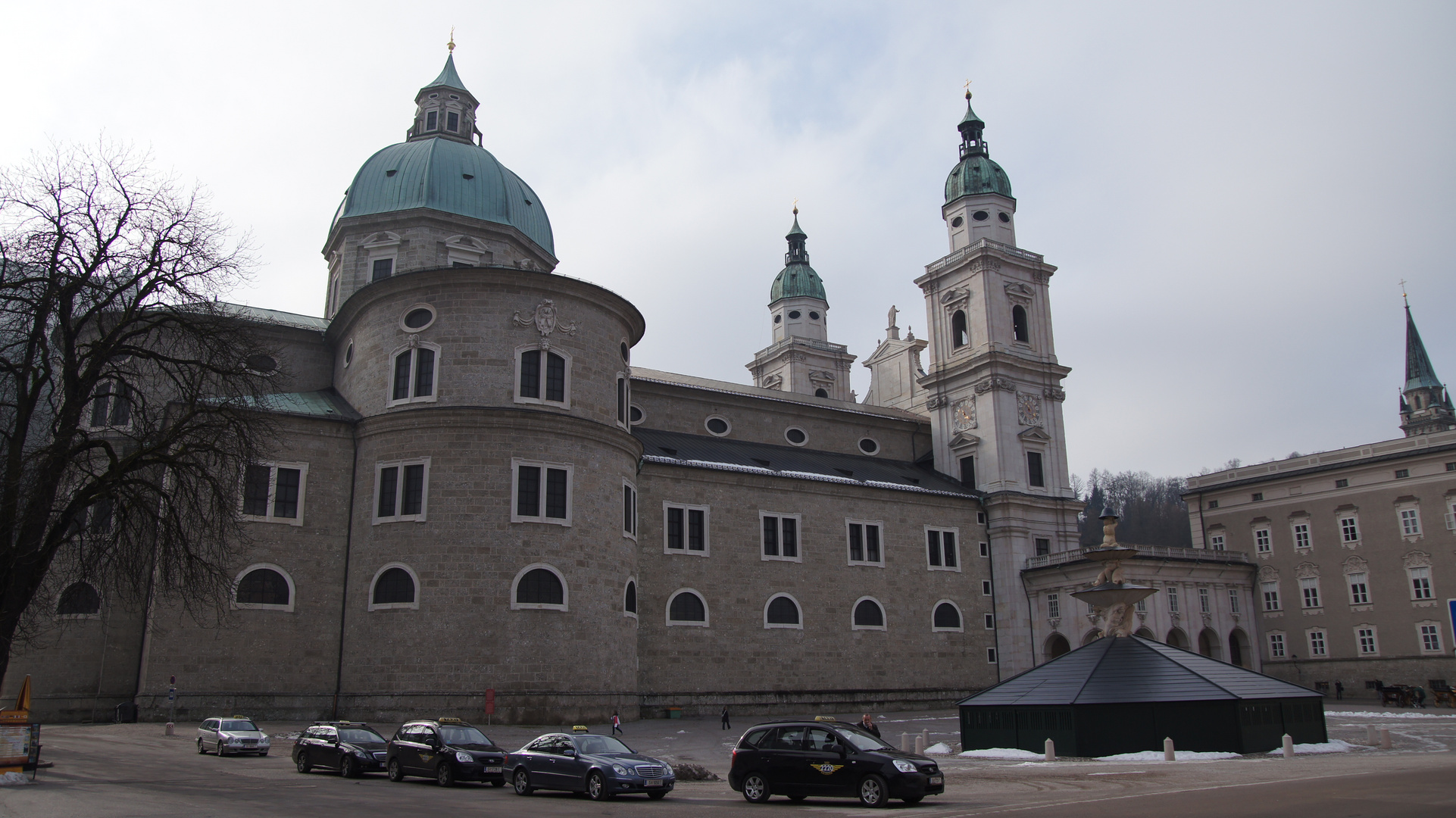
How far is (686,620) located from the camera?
39688 millimetres

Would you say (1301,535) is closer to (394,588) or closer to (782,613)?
(782,613)

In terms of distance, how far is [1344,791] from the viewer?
14.8 m

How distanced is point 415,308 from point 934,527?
26.3m

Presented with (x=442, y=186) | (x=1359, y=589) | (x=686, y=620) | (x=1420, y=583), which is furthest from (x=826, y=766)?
(x=1359, y=589)

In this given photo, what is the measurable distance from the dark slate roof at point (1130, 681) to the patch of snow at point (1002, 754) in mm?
1082

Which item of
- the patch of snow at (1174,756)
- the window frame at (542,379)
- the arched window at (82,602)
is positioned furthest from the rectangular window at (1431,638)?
the arched window at (82,602)

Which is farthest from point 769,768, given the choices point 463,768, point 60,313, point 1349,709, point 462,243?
point 1349,709

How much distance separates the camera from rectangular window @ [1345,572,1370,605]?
166 feet

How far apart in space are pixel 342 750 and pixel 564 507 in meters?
13.5

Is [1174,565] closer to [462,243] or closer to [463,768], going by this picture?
[462,243]

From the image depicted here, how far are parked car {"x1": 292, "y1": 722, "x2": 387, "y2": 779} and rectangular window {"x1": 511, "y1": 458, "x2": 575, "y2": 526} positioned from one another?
11.6 metres

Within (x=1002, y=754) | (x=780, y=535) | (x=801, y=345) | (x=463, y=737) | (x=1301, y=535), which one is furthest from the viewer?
(x=801, y=345)

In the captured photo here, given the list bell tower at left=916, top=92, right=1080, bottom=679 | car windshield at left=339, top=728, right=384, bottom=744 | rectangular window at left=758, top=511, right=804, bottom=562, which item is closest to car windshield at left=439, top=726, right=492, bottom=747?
car windshield at left=339, top=728, right=384, bottom=744

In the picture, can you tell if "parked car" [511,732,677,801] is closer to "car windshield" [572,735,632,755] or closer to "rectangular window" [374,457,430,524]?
"car windshield" [572,735,632,755]
